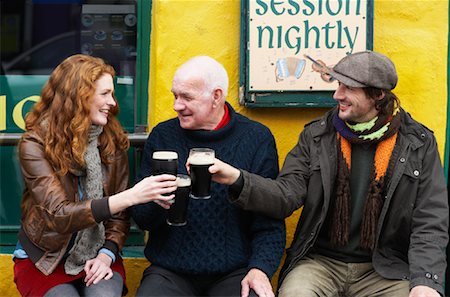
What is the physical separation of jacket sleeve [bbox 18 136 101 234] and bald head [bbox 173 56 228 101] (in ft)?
2.21

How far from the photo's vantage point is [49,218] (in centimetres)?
350

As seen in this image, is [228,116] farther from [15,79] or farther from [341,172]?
[15,79]

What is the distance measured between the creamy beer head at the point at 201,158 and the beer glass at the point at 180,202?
0.34 feet

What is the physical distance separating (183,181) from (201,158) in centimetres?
13

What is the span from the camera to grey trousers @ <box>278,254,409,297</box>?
3.62 metres

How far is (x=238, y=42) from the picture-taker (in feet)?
14.0

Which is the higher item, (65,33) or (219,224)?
(65,33)

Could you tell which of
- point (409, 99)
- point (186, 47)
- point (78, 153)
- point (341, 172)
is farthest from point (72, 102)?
point (409, 99)

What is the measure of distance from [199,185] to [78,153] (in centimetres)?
59

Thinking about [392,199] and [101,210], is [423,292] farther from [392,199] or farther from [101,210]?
[101,210]

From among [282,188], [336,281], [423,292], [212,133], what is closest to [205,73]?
[212,133]

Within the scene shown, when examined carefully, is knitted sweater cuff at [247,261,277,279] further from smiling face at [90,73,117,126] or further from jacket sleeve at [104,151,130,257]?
smiling face at [90,73,117,126]

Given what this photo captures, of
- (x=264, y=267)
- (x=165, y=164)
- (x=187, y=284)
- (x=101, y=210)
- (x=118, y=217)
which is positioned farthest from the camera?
(x=118, y=217)

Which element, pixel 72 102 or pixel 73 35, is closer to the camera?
pixel 72 102
